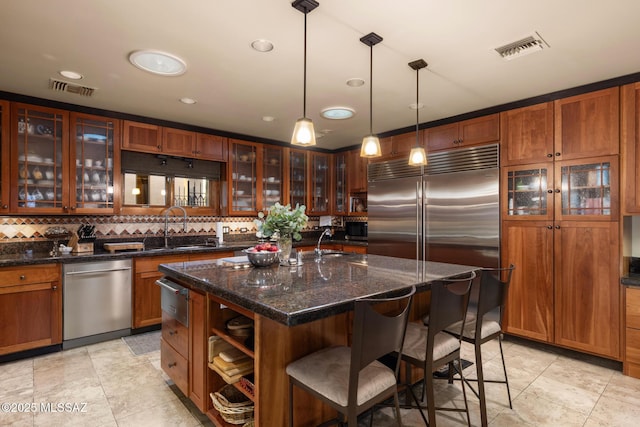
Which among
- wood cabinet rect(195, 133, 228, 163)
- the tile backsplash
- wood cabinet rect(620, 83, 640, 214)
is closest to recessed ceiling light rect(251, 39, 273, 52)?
wood cabinet rect(195, 133, 228, 163)

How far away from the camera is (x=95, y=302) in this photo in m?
3.35

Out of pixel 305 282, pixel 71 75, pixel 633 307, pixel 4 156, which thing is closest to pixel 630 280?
pixel 633 307

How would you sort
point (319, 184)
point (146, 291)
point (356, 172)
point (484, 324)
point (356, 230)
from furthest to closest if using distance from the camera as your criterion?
point (319, 184) < point (356, 230) < point (356, 172) < point (146, 291) < point (484, 324)

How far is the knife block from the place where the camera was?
3.47 m

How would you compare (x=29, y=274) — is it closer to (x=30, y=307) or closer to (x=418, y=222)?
(x=30, y=307)

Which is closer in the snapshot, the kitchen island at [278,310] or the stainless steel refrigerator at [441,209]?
the kitchen island at [278,310]

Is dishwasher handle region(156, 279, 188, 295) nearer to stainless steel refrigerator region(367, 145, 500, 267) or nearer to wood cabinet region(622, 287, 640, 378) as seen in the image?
stainless steel refrigerator region(367, 145, 500, 267)

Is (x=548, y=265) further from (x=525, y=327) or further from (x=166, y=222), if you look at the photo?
(x=166, y=222)

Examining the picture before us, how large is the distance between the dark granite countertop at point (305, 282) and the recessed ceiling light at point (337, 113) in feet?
5.69

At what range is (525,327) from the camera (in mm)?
3365

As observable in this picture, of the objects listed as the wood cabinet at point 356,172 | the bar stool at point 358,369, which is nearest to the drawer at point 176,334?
the bar stool at point 358,369

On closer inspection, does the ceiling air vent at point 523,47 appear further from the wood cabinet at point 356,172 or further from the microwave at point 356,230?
the microwave at point 356,230

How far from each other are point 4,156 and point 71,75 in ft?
3.68

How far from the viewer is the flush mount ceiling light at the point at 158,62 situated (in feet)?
8.11
